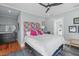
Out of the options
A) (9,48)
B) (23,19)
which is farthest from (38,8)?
(9,48)

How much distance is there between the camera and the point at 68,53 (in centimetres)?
138

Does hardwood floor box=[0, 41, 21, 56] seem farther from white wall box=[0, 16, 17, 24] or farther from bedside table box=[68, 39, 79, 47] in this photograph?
bedside table box=[68, 39, 79, 47]

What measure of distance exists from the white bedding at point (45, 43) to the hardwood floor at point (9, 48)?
232 mm

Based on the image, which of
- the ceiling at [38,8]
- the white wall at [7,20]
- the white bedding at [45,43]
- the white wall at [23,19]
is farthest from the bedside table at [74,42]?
the white wall at [7,20]

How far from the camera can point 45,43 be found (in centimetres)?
133

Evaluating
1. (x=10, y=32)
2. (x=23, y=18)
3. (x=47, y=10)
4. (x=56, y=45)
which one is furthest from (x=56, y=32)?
(x=10, y=32)

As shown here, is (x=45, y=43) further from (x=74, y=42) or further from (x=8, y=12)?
(x=8, y=12)

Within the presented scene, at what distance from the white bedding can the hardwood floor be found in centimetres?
23

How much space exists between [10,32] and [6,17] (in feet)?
0.99

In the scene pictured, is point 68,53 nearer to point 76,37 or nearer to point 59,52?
point 59,52

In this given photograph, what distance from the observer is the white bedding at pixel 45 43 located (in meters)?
1.29

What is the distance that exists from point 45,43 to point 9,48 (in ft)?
2.33

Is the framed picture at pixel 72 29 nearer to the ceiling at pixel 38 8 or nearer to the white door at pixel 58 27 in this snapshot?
the white door at pixel 58 27

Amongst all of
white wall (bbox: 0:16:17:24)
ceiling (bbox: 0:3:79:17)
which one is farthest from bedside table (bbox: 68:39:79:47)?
white wall (bbox: 0:16:17:24)
